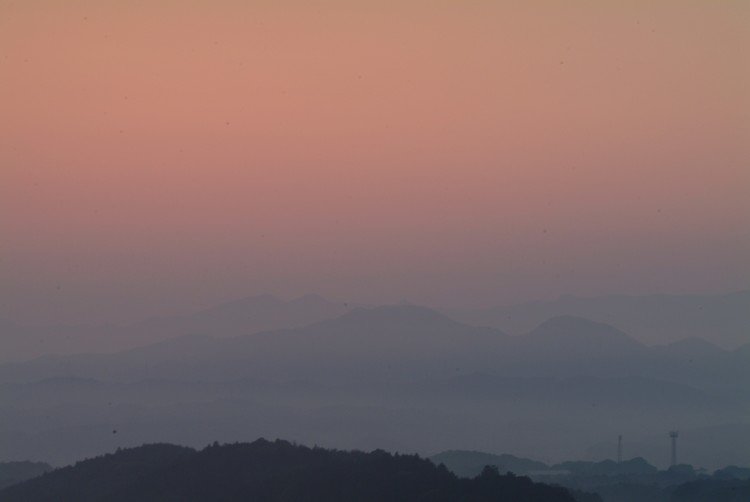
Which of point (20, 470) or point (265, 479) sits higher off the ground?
point (20, 470)

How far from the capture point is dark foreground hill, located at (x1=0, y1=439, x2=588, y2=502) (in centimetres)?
3212

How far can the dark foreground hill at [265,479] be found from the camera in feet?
105

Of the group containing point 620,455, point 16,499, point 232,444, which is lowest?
point 16,499

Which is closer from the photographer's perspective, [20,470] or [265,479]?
[265,479]

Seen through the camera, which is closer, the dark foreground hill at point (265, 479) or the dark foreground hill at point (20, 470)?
the dark foreground hill at point (265, 479)

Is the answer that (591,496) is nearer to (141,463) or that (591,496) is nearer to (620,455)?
(141,463)

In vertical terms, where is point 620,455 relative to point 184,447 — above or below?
above

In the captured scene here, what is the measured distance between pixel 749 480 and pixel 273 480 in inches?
883

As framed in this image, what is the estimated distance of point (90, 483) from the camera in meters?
41.3

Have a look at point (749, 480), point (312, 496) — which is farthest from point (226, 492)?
point (749, 480)

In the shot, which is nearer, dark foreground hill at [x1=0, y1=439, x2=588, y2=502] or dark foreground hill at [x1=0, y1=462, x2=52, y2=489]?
dark foreground hill at [x1=0, y1=439, x2=588, y2=502]

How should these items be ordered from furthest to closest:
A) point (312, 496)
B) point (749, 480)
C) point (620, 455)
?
1. point (620, 455)
2. point (749, 480)
3. point (312, 496)

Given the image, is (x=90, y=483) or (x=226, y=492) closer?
(x=226, y=492)

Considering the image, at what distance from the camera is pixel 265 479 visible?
36.2 meters
